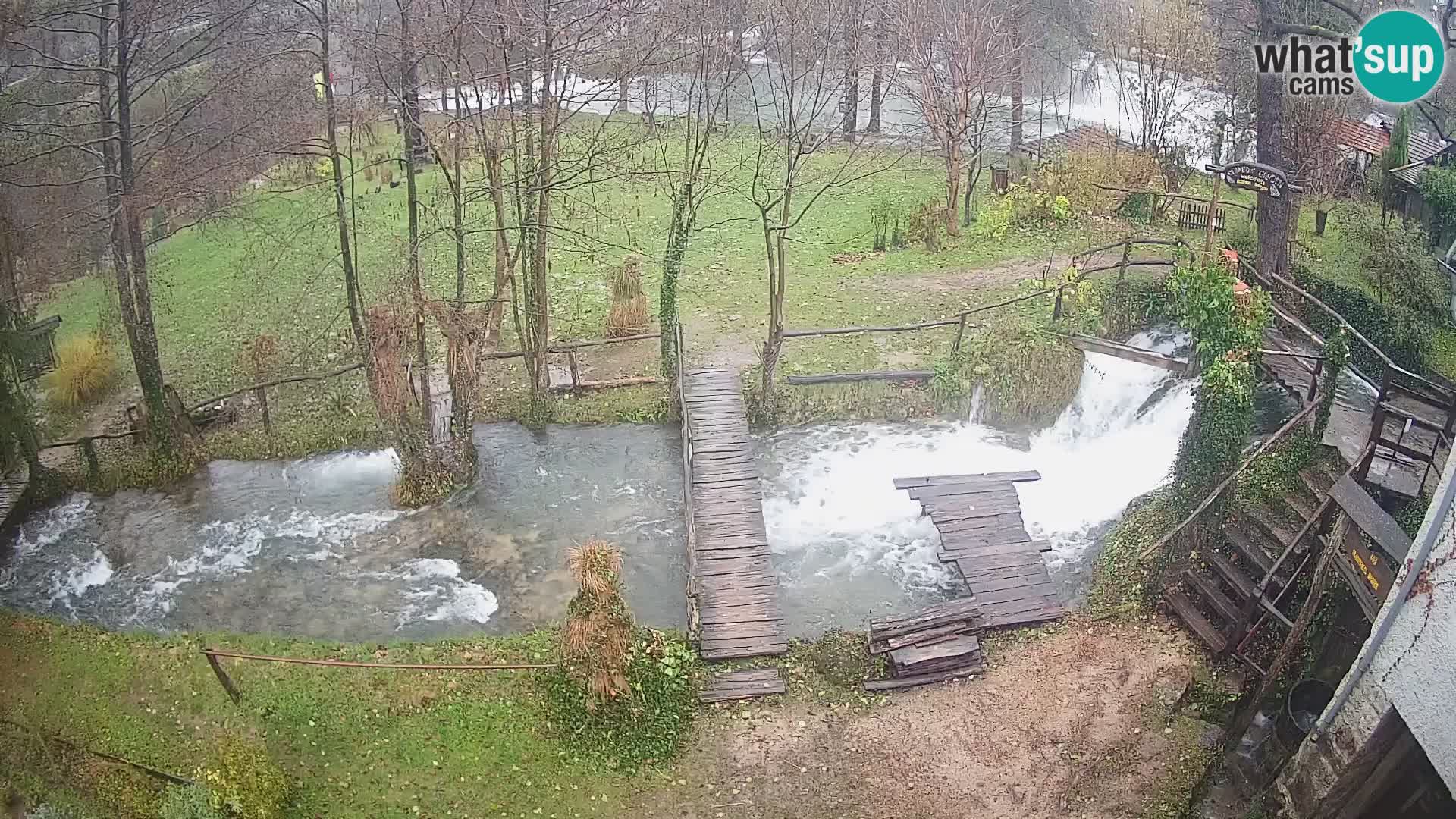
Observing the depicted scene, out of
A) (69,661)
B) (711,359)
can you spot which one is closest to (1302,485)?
(711,359)

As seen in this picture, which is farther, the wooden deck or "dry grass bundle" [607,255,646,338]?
"dry grass bundle" [607,255,646,338]

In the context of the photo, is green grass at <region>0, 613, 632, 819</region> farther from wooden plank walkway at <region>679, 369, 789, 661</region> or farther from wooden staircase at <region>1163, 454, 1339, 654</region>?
wooden staircase at <region>1163, 454, 1339, 654</region>

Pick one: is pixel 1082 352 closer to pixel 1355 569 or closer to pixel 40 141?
pixel 1355 569

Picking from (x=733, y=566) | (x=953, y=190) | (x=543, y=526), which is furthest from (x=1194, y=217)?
(x=543, y=526)

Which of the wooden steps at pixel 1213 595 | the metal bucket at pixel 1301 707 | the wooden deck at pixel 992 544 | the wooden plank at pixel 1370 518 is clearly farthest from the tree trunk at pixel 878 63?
the metal bucket at pixel 1301 707

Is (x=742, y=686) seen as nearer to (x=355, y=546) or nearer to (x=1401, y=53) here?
(x=355, y=546)

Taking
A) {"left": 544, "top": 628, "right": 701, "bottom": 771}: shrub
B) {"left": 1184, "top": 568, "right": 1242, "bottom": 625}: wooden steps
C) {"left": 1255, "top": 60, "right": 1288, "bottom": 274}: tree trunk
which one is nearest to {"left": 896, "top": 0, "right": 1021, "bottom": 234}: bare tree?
{"left": 1255, "top": 60, "right": 1288, "bottom": 274}: tree trunk

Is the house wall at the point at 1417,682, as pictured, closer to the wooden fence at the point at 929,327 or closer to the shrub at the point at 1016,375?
the shrub at the point at 1016,375
